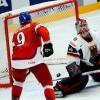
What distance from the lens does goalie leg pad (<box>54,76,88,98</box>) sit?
451 centimetres

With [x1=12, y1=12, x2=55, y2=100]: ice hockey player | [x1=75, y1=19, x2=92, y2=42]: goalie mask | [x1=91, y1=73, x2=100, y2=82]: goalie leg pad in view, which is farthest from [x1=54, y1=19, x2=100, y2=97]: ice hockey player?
[x1=12, y1=12, x2=55, y2=100]: ice hockey player

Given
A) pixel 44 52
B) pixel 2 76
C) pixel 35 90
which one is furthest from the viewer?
pixel 2 76

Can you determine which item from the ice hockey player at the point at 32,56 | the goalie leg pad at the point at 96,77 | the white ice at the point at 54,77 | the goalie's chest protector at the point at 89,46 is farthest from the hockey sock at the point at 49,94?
the goalie leg pad at the point at 96,77

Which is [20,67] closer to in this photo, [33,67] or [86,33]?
[33,67]

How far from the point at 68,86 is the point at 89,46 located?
41 cm

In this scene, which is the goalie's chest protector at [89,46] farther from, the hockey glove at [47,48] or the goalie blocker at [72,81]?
the hockey glove at [47,48]

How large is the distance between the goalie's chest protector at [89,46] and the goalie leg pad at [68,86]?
206 millimetres

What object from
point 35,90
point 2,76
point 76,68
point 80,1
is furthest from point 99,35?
point 80,1

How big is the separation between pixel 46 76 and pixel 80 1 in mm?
4896

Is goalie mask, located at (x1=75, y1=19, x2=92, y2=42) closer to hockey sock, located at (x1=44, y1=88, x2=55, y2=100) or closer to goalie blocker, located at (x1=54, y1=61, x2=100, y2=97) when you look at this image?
goalie blocker, located at (x1=54, y1=61, x2=100, y2=97)

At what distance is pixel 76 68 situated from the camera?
4449 mm

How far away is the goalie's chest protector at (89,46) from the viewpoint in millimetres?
4535

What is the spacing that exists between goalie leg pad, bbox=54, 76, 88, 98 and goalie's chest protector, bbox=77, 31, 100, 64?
206mm

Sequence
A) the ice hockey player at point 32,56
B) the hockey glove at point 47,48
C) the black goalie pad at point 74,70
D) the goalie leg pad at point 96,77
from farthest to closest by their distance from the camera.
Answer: the goalie leg pad at point 96,77
the black goalie pad at point 74,70
the ice hockey player at point 32,56
the hockey glove at point 47,48
